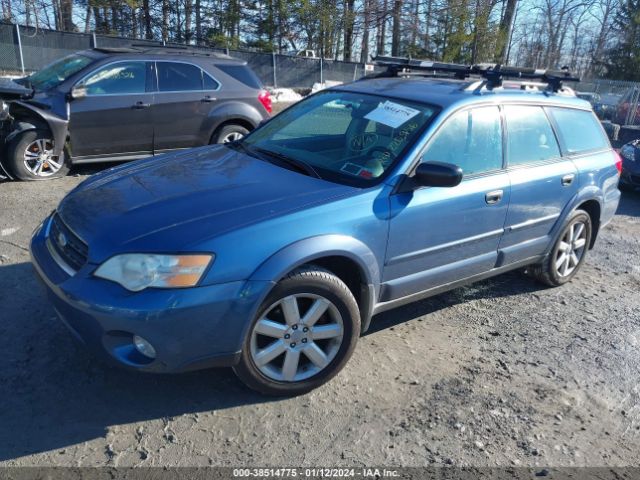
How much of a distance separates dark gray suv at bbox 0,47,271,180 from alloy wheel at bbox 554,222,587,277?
4959 mm

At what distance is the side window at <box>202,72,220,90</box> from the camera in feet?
25.7

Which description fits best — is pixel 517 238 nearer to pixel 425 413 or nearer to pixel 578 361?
pixel 578 361

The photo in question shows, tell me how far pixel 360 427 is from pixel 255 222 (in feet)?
3.97

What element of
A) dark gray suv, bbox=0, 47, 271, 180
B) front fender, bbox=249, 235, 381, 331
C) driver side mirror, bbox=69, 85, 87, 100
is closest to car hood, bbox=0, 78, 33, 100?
dark gray suv, bbox=0, 47, 271, 180

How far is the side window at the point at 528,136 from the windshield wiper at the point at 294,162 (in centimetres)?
151

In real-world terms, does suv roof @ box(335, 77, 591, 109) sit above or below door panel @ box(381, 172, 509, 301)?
above

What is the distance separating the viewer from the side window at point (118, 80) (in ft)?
22.8

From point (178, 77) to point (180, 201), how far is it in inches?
204

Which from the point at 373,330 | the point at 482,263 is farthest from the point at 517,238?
the point at 373,330

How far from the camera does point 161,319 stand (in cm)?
254

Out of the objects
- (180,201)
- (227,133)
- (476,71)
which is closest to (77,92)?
(227,133)

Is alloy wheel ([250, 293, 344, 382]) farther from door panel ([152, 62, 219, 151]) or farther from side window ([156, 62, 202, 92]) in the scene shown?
side window ([156, 62, 202, 92])

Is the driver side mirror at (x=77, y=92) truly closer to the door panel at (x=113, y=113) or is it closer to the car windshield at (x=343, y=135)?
the door panel at (x=113, y=113)

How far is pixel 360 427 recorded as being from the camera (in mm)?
2889
